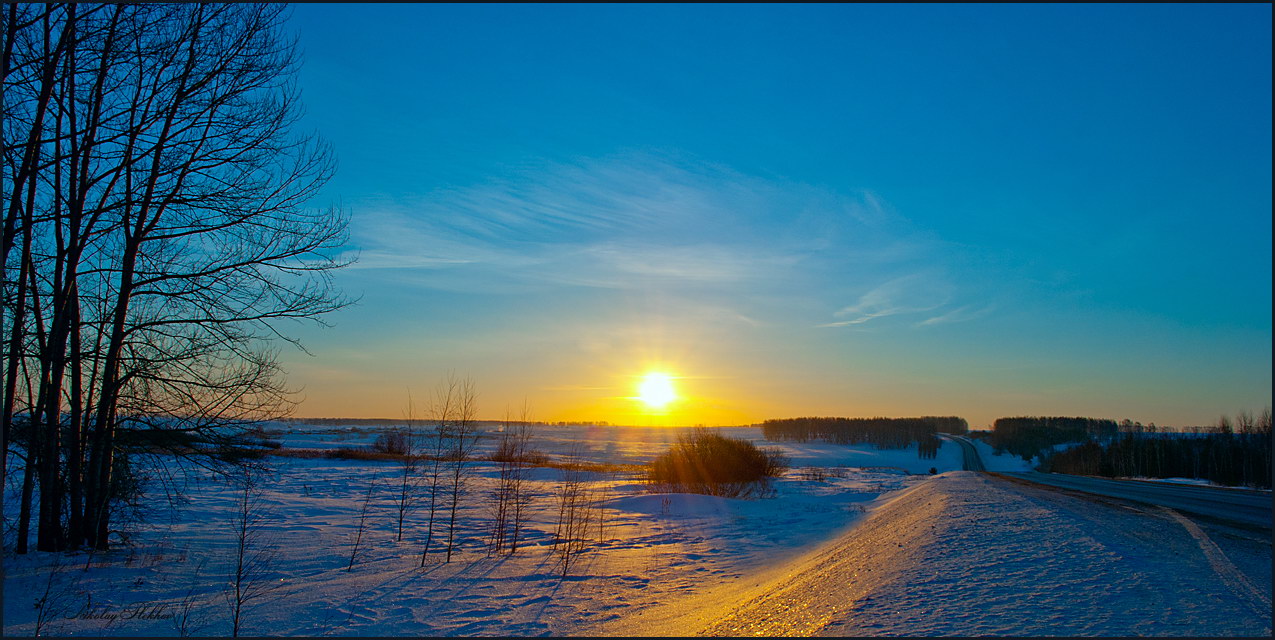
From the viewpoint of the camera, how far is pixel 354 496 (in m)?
24.6

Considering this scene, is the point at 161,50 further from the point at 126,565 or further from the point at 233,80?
the point at 126,565

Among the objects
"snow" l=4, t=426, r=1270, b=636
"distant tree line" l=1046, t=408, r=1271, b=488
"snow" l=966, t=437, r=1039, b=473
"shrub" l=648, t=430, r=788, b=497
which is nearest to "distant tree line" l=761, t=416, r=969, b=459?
"snow" l=966, t=437, r=1039, b=473

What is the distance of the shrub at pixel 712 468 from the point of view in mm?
27188

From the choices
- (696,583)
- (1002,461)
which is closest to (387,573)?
(696,583)

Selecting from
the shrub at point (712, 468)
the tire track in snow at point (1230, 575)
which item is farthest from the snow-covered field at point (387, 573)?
the tire track in snow at point (1230, 575)

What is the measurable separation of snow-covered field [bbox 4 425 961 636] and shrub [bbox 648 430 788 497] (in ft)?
17.2

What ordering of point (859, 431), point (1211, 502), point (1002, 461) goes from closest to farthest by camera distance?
1. point (1211, 502)
2. point (1002, 461)
3. point (859, 431)

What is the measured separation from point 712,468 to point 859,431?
112822 mm

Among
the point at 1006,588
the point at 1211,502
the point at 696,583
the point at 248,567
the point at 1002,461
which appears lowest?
the point at 1002,461

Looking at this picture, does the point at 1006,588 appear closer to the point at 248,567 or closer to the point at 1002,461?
the point at 248,567

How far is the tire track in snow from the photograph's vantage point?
5660mm

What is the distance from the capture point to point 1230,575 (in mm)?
6578

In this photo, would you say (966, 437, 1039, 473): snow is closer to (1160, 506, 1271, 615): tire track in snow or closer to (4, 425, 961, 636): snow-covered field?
(4, 425, 961, 636): snow-covered field

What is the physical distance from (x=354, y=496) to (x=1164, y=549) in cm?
2483
